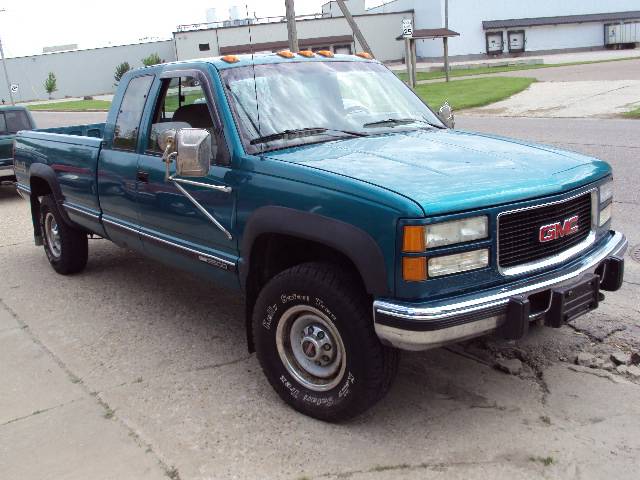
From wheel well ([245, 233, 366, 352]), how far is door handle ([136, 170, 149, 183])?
50.7 inches

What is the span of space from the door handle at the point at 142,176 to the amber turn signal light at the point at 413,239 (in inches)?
92.4

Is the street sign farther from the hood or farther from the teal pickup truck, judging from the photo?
the hood

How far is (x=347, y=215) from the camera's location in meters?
3.31

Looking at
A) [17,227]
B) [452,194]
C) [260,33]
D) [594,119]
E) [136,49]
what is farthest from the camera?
[136,49]

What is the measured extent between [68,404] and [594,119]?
1519 cm

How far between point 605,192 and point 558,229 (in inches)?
27.6

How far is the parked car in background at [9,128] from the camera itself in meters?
11.9

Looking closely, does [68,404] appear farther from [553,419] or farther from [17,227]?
[17,227]

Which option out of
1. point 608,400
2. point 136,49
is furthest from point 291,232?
point 136,49

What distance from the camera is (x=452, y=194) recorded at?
10.6ft

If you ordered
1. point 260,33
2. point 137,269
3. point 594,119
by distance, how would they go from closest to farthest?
point 137,269, point 594,119, point 260,33

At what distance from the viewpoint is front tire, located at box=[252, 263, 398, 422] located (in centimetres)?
340

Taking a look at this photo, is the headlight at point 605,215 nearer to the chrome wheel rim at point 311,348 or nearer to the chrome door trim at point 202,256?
the chrome wheel rim at point 311,348

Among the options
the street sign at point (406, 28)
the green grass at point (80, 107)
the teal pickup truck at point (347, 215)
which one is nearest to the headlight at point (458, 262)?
the teal pickup truck at point (347, 215)
